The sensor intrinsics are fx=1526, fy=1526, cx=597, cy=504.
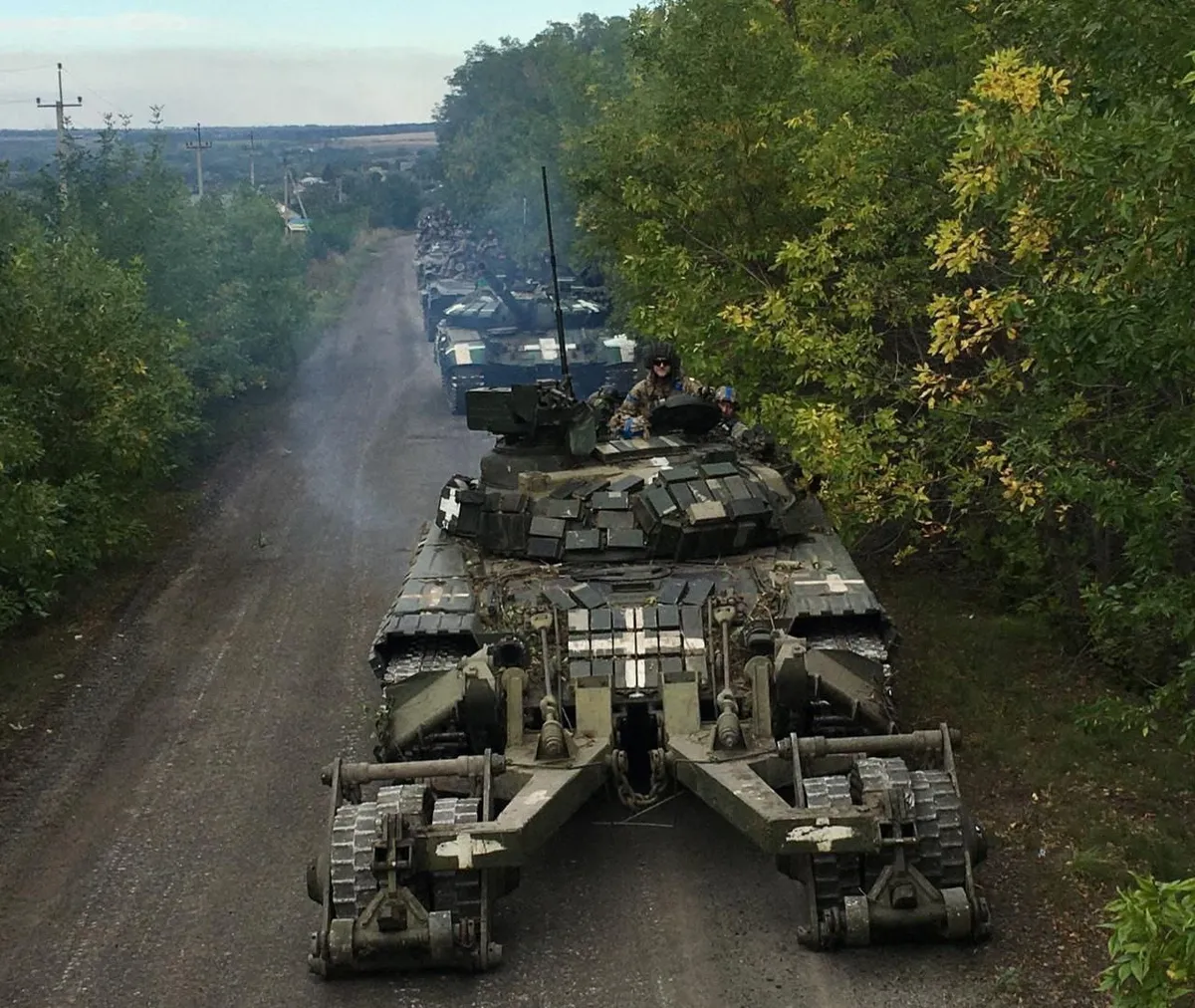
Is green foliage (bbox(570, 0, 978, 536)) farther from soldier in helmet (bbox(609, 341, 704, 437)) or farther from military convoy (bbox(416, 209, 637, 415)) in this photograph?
military convoy (bbox(416, 209, 637, 415))

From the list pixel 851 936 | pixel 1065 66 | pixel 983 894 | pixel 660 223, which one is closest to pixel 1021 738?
pixel 983 894

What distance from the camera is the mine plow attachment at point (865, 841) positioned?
8.40 m

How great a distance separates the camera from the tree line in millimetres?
15664

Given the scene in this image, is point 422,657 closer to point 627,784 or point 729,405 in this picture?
point 627,784

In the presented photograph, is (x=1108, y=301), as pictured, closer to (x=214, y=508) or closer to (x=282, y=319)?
(x=214, y=508)

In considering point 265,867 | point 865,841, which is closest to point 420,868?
point 265,867

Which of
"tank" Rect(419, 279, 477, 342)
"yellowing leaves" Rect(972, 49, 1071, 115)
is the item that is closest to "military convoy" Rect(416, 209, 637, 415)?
"tank" Rect(419, 279, 477, 342)

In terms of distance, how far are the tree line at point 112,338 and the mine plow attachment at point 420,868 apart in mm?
6340

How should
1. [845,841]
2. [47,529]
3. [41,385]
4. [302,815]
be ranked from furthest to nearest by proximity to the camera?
[41,385] < [47,529] < [302,815] < [845,841]

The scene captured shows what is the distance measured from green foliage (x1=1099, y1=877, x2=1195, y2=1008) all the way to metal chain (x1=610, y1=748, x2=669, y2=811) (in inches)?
183

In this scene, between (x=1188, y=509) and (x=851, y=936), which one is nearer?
(x=851, y=936)

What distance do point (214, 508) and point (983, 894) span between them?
1544 centimetres

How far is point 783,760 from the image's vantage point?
9.40 m

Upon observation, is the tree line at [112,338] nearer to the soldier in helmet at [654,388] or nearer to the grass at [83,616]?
A: the grass at [83,616]
